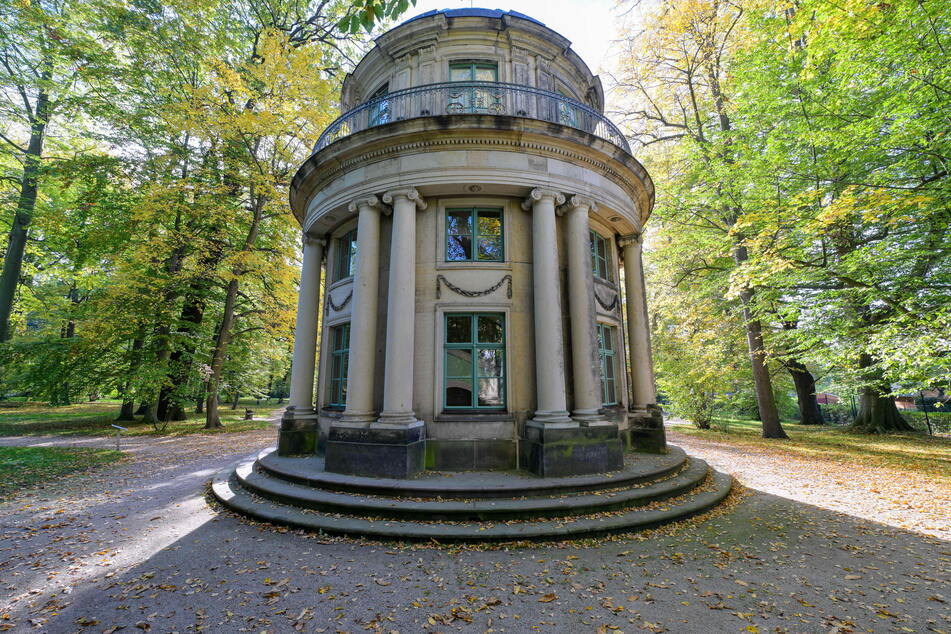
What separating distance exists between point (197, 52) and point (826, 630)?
24.3m

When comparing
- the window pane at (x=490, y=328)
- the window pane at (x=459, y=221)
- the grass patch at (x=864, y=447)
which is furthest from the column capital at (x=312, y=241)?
the grass patch at (x=864, y=447)

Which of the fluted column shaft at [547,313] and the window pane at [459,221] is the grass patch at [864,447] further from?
the window pane at [459,221]

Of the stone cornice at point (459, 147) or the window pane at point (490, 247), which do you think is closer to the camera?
the stone cornice at point (459, 147)

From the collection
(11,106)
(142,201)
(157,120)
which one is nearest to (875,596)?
(142,201)

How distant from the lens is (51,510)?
6.68m

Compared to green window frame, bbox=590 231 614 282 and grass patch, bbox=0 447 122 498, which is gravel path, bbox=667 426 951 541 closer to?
green window frame, bbox=590 231 614 282

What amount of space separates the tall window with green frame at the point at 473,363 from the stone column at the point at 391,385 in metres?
0.87

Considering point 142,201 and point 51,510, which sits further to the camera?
point 142,201

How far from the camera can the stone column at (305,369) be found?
970 cm

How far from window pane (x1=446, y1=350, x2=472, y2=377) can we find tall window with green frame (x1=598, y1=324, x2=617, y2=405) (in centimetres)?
365

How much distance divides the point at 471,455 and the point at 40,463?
11.3 m

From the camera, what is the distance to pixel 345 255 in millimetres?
10641

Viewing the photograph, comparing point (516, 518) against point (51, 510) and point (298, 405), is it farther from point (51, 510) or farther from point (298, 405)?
point (51, 510)

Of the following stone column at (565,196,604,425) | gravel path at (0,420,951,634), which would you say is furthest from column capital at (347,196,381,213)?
gravel path at (0,420,951,634)
